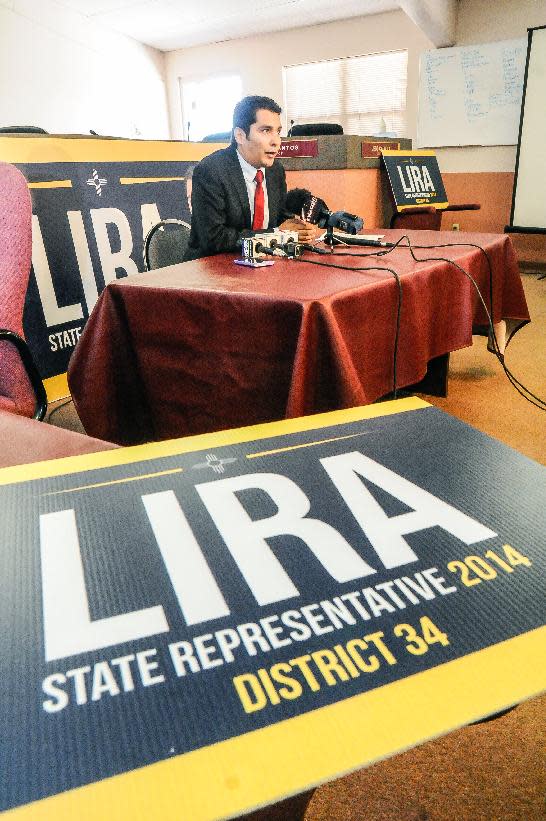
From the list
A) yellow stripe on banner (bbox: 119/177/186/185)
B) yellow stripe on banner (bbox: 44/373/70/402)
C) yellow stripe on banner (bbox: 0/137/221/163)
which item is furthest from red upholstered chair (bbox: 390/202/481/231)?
yellow stripe on banner (bbox: 44/373/70/402)

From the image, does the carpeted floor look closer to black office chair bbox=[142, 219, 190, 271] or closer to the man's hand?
the man's hand

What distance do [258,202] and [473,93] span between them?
191 inches

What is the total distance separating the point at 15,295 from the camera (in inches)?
45.4

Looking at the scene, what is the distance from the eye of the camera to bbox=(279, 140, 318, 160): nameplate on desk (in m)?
3.65

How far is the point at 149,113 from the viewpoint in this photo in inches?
318

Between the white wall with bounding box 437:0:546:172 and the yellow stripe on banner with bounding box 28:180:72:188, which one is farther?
the white wall with bounding box 437:0:546:172

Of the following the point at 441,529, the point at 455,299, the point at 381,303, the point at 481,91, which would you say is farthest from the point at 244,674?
the point at 481,91

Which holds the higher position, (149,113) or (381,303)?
(149,113)

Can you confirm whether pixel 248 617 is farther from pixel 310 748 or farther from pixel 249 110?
pixel 249 110

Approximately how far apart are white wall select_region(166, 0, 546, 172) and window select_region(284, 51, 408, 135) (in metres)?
0.12

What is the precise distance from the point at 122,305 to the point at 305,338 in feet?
1.78

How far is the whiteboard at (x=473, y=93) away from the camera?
18.0ft

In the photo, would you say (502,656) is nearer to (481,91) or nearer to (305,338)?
(305,338)

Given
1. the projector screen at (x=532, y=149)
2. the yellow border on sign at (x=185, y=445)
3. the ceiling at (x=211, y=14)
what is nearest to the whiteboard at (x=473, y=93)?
the ceiling at (x=211, y=14)
